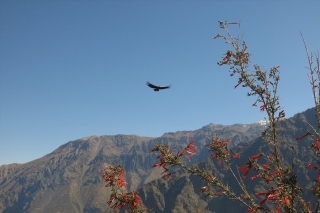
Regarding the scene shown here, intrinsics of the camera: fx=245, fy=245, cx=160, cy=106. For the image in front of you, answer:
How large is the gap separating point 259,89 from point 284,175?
9.24 feet

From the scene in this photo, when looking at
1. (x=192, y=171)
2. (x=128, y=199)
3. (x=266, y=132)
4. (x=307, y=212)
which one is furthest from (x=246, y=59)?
(x=128, y=199)

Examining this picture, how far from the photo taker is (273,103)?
6.21 meters

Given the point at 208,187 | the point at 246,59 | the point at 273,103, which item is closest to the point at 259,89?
the point at 273,103

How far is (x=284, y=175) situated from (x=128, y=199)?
6227 mm

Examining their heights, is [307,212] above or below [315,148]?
below

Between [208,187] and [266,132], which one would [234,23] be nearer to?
[266,132]

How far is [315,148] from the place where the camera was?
5305mm

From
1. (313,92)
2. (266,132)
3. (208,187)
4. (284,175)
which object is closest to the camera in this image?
(284,175)

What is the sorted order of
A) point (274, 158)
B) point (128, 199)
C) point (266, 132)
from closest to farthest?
point (274, 158) < point (266, 132) < point (128, 199)

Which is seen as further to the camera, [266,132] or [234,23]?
[234,23]

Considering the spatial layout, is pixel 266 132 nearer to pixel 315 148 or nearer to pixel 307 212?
pixel 315 148

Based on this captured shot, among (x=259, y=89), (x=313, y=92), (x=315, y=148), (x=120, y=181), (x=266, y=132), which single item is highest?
(x=259, y=89)

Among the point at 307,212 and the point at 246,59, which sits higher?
the point at 246,59

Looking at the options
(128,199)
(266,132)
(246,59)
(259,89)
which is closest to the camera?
(266,132)
